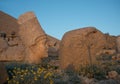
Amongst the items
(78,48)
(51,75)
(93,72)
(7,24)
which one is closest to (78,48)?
(78,48)

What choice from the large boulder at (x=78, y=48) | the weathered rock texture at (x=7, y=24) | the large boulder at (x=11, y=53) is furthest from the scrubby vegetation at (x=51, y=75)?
the weathered rock texture at (x=7, y=24)

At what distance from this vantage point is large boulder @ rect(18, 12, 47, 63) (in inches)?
535

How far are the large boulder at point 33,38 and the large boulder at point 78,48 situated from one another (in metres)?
3.13

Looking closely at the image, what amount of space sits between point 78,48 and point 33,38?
12.9 ft

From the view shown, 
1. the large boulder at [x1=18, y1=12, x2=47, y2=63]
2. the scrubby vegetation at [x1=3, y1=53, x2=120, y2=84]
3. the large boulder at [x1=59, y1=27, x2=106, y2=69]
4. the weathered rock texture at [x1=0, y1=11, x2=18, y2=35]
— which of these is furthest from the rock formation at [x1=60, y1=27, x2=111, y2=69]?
the weathered rock texture at [x1=0, y1=11, x2=18, y2=35]

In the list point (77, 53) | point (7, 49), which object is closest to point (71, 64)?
point (77, 53)

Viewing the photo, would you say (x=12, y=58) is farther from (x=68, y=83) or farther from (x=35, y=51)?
(x=68, y=83)

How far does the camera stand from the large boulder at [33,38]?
13.6 m

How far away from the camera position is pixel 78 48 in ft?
33.9

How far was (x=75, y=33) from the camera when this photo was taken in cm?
1048

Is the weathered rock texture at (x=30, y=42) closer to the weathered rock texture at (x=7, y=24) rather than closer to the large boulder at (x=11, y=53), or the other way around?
the large boulder at (x=11, y=53)

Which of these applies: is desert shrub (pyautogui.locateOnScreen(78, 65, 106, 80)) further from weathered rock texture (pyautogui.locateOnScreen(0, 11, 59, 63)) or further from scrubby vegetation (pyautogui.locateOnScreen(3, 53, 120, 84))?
weathered rock texture (pyautogui.locateOnScreen(0, 11, 59, 63))

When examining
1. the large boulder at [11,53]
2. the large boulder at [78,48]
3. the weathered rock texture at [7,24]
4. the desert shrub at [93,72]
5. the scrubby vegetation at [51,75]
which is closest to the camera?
the scrubby vegetation at [51,75]

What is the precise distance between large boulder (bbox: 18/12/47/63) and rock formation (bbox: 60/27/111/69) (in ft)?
10.2
